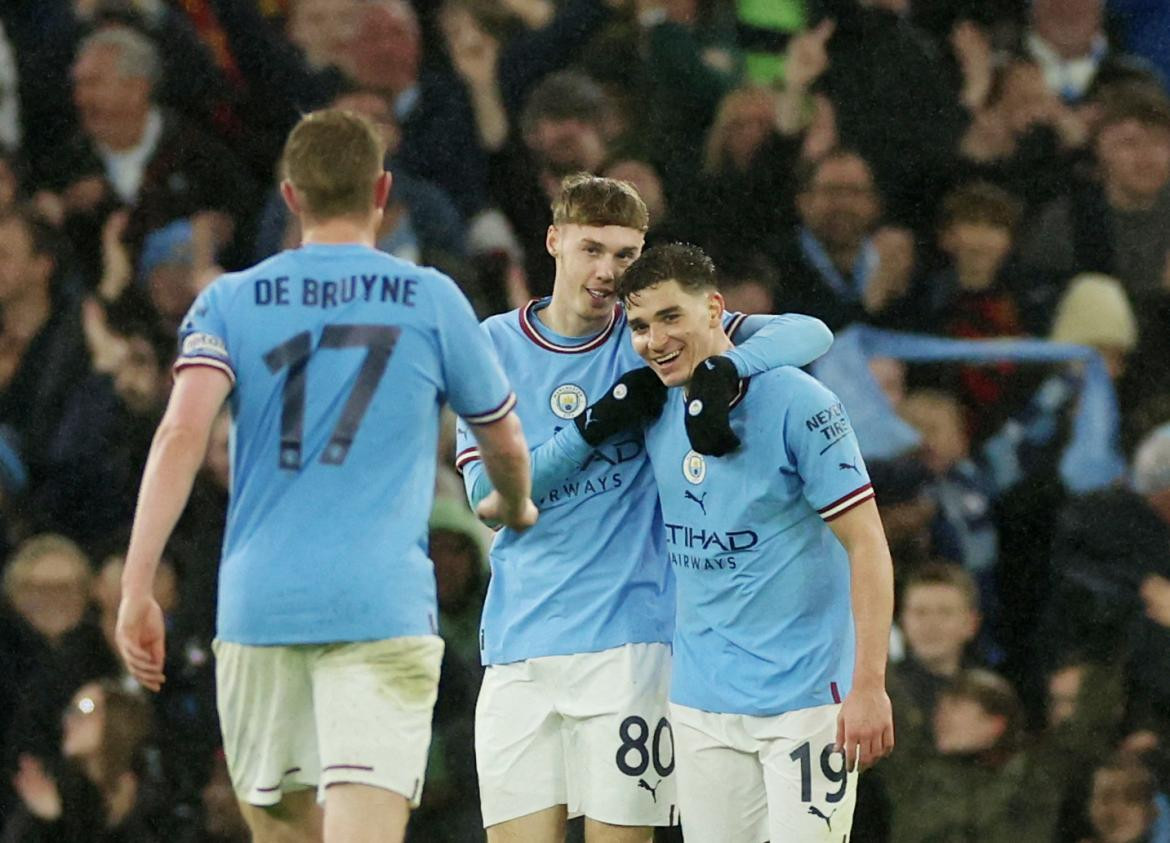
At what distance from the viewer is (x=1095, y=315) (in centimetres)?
752

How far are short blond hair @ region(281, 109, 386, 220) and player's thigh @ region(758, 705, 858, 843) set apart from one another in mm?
1725

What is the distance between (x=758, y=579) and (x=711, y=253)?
11.2ft

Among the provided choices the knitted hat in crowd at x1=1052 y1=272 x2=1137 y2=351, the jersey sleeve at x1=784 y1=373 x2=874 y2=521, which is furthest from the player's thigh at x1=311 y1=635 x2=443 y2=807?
the knitted hat in crowd at x1=1052 y1=272 x2=1137 y2=351

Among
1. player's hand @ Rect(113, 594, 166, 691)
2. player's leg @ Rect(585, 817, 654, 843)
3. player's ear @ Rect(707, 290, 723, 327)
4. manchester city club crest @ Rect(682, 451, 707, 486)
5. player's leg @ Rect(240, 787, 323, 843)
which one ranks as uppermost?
player's ear @ Rect(707, 290, 723, 327)

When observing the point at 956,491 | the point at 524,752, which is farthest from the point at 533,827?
the point at 956,491

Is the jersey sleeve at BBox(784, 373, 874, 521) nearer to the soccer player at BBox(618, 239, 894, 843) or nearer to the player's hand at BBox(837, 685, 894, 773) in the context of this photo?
the soccer player at BBox(618, 239, 894, 843)

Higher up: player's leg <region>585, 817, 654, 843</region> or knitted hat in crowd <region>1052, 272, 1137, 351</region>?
knitted hat in crowd <region>1052, 272, 1137, 351</region>

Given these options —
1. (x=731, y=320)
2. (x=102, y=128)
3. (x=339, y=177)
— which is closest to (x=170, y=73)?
(x=102, y=128)

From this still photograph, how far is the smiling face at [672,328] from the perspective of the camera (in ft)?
14.6

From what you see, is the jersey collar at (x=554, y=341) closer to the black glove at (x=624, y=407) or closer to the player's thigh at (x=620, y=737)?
the black glove at (x=624, y=407)

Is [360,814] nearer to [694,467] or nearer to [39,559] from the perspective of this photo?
[694,467]

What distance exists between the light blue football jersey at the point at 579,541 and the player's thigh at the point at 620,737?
7 centimetres

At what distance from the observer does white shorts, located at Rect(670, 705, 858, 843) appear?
14.3ft

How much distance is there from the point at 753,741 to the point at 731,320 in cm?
113
